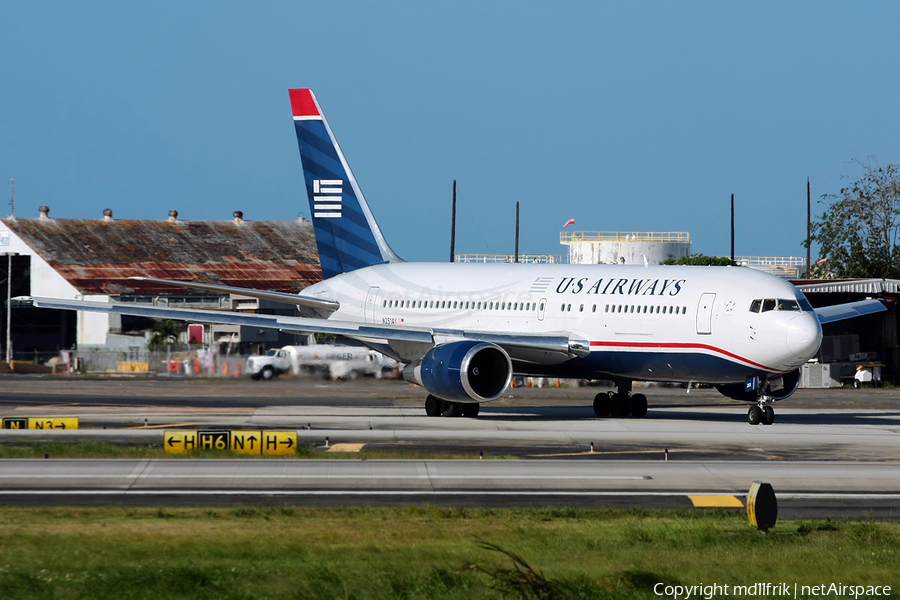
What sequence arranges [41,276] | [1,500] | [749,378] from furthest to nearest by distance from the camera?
[41,276] < [749,378] < [1,500]

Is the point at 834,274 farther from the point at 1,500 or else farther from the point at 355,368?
the point at 1,500

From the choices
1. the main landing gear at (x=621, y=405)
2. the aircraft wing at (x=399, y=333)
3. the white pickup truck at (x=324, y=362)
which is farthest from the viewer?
the white pickup truck at (x=324, y=362)

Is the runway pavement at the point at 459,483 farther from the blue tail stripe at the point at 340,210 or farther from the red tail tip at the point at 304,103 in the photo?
the red tail tip at the point at 304,103

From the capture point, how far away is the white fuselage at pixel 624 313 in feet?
99.0

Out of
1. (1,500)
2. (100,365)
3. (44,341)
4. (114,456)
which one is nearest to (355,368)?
(100,365)

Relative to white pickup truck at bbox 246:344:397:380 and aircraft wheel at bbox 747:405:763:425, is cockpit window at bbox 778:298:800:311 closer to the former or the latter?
aircraft wheel at bbox 747:405:763:425

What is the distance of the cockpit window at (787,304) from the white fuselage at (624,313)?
5.2 inches

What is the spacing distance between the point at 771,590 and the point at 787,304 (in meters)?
19.2

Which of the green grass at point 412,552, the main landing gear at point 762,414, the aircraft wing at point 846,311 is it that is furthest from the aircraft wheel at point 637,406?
the green grass at point 412,552

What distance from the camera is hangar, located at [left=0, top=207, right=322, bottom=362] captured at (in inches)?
2526

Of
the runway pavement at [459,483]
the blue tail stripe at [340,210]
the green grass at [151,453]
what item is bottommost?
the runway pavement at [459,483]

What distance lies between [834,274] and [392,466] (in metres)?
58.7

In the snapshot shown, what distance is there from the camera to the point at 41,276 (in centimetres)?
6819

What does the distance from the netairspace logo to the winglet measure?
30.9 metres
